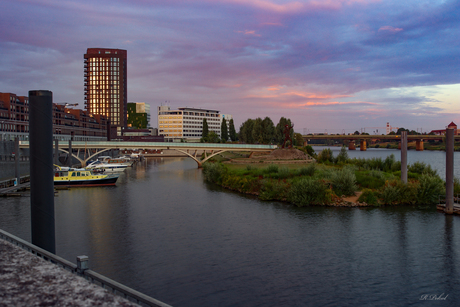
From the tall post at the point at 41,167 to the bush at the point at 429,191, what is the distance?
3602 cm

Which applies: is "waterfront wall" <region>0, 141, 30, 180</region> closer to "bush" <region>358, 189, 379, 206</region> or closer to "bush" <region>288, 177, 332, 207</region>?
"bush" <region>288, 177, 332, 207</region>

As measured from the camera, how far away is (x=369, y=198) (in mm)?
37969

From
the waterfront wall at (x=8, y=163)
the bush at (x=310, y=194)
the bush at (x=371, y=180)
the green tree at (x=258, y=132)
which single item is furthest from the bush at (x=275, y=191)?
the green tree at (x=258, y=132)

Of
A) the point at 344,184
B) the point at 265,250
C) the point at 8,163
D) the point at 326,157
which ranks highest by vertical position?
the point at 326,157

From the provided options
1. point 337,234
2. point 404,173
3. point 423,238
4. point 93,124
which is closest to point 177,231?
point 337,234

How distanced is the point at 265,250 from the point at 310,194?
1622 centimetres

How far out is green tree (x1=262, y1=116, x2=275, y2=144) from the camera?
377 feet

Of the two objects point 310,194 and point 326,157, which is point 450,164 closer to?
point 310,194

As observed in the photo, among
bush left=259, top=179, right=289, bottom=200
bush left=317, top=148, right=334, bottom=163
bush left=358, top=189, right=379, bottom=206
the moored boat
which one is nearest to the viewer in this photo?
bush left=358, top=189, right=379, bottom=206

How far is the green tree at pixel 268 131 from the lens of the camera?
114819mm

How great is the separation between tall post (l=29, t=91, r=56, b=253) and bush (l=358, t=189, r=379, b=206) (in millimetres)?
31559

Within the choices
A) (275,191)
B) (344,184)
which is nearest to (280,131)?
(275,191)

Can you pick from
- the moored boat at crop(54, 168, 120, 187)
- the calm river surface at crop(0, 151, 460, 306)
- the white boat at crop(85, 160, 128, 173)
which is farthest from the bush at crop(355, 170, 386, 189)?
the white boat at crop(85, 160, 128, 173)

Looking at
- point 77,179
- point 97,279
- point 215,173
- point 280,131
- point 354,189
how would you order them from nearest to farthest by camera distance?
point 97,279, point 354,189, point 77,179, point 215,173, point 280,131
